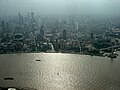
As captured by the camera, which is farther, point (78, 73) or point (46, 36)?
point (46, 36)

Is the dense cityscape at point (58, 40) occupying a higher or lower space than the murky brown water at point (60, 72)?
lower

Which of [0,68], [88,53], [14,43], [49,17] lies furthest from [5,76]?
[49,17]

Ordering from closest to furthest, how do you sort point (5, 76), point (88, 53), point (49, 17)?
point (5, 76) < point (88, 53) < point (49, 17)

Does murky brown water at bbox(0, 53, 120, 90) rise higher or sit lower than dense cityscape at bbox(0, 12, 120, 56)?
higher

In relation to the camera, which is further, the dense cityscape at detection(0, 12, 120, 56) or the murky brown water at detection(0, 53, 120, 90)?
the dense cityscape at detection(0, 12, 120, 56)

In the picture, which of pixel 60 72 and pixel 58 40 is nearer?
pixel 60 72

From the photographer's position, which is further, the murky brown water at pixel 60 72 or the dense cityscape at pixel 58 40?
the dense cityscape at pixel 58 40

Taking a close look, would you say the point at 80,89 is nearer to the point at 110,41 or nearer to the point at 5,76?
the point at 5,76

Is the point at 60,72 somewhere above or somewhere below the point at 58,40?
above
